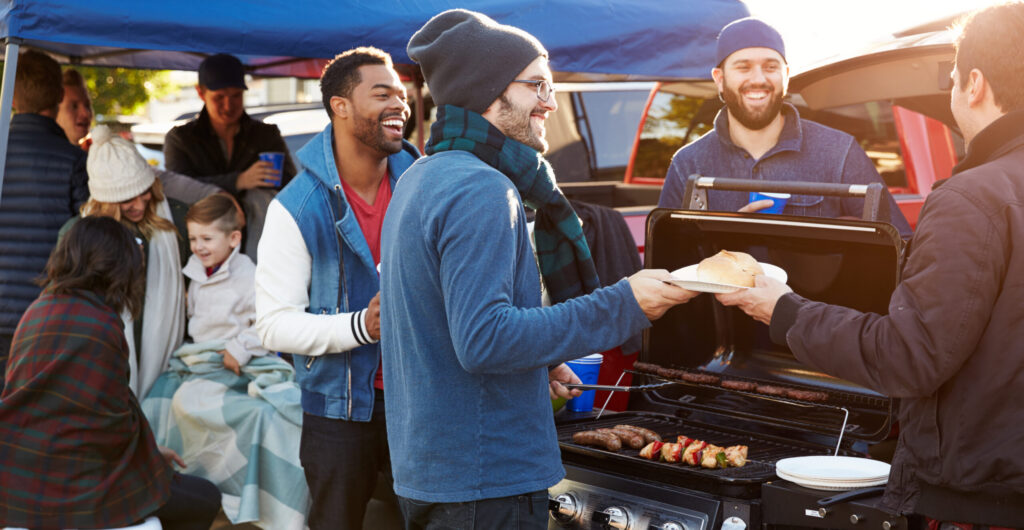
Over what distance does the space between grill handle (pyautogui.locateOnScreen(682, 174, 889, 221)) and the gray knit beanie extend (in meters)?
1.07

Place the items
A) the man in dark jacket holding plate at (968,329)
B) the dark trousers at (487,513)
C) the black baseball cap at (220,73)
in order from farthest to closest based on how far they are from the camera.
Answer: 1. the black baseball cap at (220,73)
2. the dark trousers at (487,513)
3. the man in dark jacket holding plate at (968,329)

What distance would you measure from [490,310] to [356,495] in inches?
64.3

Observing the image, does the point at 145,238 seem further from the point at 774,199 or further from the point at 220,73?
the point at 774,199

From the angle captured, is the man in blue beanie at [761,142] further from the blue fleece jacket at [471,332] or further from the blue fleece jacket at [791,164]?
the blue fleece jacket at [471,332]

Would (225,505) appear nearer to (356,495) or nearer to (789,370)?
(356,495)

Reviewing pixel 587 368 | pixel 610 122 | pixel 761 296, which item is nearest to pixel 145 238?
pixel 587 368

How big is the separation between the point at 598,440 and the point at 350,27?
7.04 ft

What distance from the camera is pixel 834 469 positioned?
268 centimetres

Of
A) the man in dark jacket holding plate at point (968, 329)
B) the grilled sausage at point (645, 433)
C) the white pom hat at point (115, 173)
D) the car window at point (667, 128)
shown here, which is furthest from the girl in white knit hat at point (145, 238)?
the car window at point (667, 128)

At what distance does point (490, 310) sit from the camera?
2041 millimetres

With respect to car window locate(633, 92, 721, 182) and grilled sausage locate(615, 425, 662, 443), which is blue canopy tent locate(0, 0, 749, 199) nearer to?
grilled sausage locate(615, 425, 662, 443)

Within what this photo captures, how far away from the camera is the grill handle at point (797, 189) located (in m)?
2.93

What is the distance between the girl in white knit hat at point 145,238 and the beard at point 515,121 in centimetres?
269

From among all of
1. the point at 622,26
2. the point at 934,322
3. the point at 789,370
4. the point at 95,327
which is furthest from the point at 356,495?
the point at 622,26
